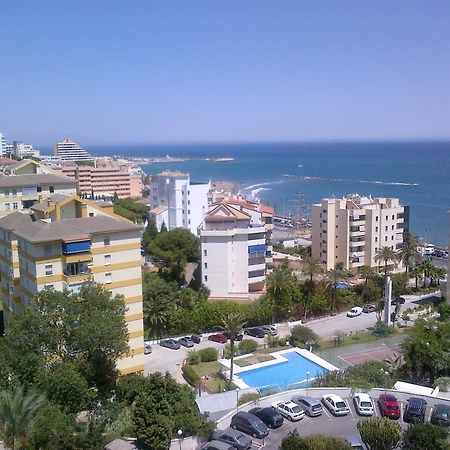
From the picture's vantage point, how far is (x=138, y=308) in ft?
91.1

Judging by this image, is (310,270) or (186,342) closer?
(186,342)

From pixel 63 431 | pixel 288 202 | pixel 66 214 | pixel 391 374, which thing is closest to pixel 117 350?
pixel 63 431

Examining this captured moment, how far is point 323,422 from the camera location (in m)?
20.0

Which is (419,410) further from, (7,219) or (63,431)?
(7,219)

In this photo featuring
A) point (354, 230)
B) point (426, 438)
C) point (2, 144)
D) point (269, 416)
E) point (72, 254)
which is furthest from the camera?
point (2, 144)

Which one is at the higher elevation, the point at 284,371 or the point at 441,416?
the point at 441,416

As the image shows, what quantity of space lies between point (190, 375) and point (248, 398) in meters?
7.60

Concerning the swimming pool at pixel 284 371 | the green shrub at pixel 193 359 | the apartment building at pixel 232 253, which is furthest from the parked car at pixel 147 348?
the apartment building at pixel 232 253

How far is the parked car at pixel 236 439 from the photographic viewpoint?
1811 centimetres

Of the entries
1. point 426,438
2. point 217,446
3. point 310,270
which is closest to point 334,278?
point 310,270

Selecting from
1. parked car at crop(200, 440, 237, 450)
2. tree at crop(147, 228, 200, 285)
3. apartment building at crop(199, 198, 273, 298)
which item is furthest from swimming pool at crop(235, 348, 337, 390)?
tree at crop(147, 228, 200, 285)

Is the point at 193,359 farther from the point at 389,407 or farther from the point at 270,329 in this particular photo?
the point at 389,407

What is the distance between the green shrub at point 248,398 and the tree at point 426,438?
700 cm

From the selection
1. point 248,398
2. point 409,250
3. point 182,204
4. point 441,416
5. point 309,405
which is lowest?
point 248,398
